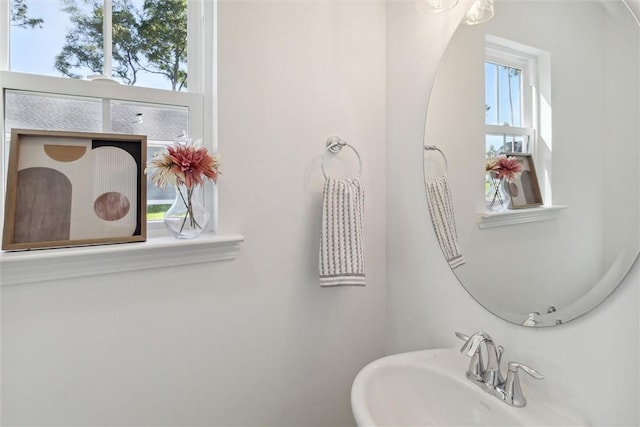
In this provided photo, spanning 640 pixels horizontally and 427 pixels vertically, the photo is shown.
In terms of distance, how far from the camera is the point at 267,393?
1.19m

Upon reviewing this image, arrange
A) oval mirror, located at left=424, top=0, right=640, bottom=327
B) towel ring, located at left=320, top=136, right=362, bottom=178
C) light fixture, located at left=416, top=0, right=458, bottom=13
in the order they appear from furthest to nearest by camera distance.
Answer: towel ring, located at left=320, top=136, right=362, bottom=178, light fixture, located at left=416, top=0, right=458, bottom=13, oval mirror, located at left=424, top=0, right=640, bottom=327

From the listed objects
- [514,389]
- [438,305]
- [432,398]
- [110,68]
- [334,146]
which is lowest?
[432,398]

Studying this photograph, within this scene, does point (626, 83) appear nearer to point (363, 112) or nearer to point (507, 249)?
point (507, 249)

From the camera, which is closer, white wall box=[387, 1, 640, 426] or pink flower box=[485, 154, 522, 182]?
white wall box=[387, 1, 640, 426]

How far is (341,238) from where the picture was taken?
119cm

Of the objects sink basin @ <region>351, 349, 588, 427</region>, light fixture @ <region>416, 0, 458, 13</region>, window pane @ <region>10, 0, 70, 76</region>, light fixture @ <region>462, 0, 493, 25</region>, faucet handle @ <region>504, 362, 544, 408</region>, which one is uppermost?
light fixture @ <region>416, 0, 458, 13</region>

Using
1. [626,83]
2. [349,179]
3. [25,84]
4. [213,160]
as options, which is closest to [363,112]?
[349,179]

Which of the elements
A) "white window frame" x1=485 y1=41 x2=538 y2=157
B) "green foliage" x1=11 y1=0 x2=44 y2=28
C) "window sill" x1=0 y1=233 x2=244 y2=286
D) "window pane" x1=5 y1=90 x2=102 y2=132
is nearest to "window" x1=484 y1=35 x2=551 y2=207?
"white window frame" x1=485 y1=41 x2=538 y2=157

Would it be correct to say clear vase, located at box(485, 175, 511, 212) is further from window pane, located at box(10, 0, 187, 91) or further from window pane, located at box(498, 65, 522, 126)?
window pane, located at box(10, 0, 187, 91)

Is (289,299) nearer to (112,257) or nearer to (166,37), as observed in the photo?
(112,257)

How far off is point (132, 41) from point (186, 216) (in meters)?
0.57

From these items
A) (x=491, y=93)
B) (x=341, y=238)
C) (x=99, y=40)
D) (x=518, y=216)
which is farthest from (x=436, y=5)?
(x=99, y=40)

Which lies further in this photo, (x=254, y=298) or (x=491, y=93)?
(x=254, y=298)

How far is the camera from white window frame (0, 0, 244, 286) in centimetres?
87
